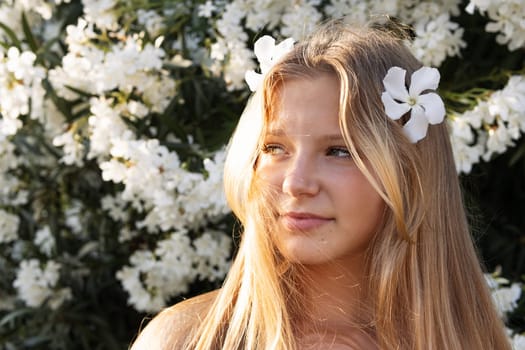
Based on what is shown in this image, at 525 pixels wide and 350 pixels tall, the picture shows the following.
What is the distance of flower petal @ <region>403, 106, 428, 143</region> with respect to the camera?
1717mm

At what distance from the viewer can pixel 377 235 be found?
173 centimetres

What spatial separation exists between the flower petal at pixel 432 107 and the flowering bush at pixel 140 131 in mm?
622

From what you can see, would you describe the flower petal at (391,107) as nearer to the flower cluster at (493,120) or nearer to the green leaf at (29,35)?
the flower cluster at (493,120)

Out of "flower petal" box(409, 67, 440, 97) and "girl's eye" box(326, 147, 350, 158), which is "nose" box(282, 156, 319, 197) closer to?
"girl's eye" box(326, 147, 350, 158)

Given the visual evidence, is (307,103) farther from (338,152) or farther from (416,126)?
(416,126)

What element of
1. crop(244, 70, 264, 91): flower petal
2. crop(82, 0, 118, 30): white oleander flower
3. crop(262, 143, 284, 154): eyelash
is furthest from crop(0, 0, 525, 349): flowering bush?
crop(262, 143, 284, 154): eyelash

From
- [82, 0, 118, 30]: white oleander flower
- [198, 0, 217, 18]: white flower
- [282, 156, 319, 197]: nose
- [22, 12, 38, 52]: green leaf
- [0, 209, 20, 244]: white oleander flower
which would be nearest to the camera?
[282, 156, 319, 197]: nose

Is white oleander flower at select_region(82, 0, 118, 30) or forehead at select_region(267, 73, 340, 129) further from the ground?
white oleander flower at select_region(82, 0, 118, 30)

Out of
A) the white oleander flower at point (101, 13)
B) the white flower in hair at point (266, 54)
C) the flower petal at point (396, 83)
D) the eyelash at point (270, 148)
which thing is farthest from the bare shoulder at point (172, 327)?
the white oleander flower at point (101, 13)

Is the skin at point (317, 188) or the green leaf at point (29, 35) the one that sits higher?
the green leaf at point (29, 35)

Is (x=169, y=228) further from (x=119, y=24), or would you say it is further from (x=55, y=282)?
(x=119, y=24)

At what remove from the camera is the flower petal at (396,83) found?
1712mm

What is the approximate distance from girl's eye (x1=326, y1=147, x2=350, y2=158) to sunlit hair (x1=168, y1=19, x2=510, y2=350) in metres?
0.02

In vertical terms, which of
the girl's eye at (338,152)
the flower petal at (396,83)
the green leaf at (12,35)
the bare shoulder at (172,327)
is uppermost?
the green leaf at (12,35)
